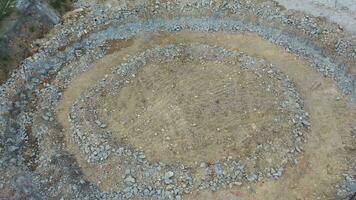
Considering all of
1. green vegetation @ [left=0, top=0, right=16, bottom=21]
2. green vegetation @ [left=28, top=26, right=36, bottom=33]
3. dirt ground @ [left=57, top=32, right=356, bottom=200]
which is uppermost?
green vegetation @ [left=0, top=0, right=16, bottom=21]

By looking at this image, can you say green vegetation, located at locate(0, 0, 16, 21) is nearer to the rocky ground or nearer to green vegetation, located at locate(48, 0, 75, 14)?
green vegetation, located at locate(48, 0, 75, 14)

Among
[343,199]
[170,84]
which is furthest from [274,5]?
[343,199]

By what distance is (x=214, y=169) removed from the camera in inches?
1118

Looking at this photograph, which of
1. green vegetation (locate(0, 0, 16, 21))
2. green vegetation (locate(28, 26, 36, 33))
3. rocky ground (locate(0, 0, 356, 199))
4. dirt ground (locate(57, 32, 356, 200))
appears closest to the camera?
dirt ground (locate(57, 32, 356, 200))

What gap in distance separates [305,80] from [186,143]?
9.95 metres

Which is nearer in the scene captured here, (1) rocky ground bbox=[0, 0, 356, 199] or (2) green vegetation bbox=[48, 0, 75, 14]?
(1) rocky ground bbox=[0, 0, 356, 199]

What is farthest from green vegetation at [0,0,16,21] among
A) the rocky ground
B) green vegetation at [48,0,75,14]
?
the rocky ground

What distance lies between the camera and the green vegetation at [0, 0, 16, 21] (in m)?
35.9

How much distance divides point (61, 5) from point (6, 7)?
4382 millimetres

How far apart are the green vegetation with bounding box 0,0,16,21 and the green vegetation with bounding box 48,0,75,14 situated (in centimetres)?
309

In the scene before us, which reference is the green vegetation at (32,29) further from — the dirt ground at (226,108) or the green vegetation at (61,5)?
the dirt ground at (226,108)

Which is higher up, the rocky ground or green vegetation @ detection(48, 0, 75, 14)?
green vegetation @ detection(48, 0, 75, 14)

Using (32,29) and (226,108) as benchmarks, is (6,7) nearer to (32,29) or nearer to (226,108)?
(32,29)

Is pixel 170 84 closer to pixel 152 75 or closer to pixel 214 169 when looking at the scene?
pixel 152 75
